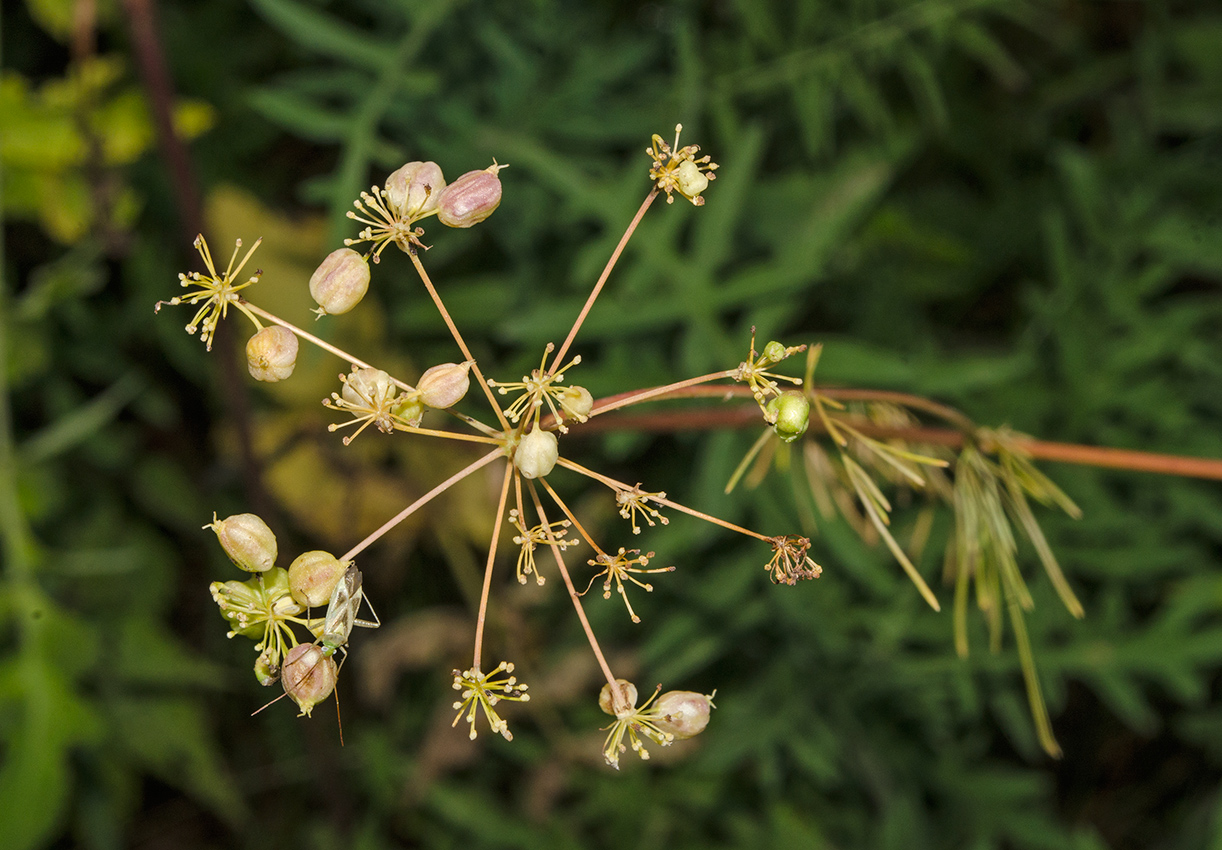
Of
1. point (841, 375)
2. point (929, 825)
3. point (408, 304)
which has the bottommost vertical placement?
point (929, 825)

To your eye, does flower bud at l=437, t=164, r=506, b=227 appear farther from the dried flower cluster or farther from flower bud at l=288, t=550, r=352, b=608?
flower bud at l=288, t=550, r=352, b=608

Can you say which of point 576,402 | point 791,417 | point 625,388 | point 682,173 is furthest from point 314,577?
point 625,388

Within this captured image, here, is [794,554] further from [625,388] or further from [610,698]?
[625,388]

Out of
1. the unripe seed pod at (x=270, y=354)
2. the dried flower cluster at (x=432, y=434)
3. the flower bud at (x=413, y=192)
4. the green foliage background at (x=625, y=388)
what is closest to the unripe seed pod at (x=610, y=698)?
the dried flower cluster at (x=432, y=434)

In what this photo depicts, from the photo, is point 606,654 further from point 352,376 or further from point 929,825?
point 352,376

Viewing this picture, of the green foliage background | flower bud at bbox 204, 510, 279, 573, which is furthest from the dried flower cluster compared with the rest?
the green foliage background

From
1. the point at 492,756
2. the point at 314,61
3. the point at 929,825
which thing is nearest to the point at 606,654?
the point at 492,756

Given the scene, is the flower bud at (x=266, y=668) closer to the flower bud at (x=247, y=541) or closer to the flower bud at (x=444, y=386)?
the flower bud at (x=247, y=541)
